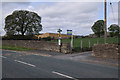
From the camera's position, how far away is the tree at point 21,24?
146 ft

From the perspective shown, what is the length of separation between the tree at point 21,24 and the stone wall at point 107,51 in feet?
112

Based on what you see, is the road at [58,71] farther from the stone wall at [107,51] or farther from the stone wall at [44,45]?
the stone wall at [44,45]

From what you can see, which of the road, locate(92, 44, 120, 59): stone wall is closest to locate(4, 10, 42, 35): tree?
locate(92, 44, 120, 59): stone wall

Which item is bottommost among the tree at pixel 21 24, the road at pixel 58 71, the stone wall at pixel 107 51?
the road at pixel 58 71

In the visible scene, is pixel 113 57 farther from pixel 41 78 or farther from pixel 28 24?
pixel 28 24

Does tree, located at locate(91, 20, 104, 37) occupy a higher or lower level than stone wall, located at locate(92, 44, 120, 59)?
higher

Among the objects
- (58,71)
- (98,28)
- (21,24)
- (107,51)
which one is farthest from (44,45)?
(98,28)

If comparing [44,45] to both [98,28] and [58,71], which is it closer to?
[58,71]

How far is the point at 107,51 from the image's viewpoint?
1253cm

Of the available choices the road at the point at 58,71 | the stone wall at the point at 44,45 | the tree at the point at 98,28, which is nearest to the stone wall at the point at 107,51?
the road at the point at 58,71

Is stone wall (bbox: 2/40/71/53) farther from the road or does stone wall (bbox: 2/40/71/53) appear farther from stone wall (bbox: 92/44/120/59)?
the road

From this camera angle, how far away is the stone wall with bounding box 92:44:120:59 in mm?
11945

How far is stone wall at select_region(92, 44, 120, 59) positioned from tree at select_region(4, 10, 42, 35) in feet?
112

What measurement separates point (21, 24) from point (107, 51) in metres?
36.5
